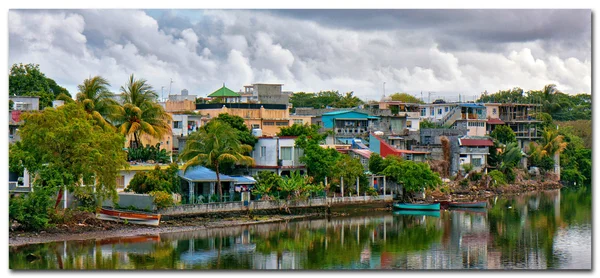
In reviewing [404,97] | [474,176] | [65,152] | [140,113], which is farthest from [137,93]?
[404,97]

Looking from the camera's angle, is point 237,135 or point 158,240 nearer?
point 158,240

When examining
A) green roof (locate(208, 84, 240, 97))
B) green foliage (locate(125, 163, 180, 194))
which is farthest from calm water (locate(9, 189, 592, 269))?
green roof (locate(208, 84, 240, 97))

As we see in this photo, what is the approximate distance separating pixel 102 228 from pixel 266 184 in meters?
8.29

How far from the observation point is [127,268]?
22125mm

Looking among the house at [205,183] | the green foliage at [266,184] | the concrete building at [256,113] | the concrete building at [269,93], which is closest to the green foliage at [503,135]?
the concrete building at [269,93]

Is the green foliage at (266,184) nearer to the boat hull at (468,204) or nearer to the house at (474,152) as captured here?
the boat hull at (468,204)

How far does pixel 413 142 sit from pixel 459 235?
2043cm

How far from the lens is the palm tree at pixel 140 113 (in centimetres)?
3584

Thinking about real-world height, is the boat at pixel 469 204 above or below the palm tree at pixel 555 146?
below

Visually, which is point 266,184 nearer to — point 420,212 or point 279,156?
point 279,156

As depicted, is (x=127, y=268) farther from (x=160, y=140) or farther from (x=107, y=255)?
(x=160, y=140)

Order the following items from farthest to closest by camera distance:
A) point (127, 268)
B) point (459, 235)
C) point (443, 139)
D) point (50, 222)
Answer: point (443, 139) → point (459, 235) → point (50, 222) → point (127, 268)

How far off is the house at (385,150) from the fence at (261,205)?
291 inches

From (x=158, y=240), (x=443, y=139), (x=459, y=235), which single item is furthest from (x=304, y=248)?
(x=443, y=139)
